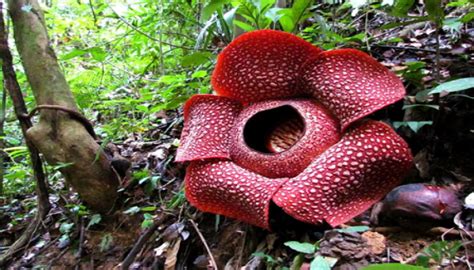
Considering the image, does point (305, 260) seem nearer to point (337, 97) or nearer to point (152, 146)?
point (337, 97)

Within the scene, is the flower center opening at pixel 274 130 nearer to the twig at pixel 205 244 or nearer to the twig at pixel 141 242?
the twig at pixel 205 244

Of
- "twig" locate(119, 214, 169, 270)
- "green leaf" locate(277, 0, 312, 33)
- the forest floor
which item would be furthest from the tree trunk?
"green leaf" locate(277, 0, 312, 33)

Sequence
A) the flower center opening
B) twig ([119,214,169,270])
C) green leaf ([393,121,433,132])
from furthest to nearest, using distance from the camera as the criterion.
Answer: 1. twig ([119,214,169,270])
2. the flower center opening
3. green leaf ([393,121,433,132])

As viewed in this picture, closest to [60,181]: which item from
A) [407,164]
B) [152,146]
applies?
[152,146]

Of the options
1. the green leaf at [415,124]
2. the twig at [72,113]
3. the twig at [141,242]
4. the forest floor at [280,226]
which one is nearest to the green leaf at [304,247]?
the forest floor at [280,226]

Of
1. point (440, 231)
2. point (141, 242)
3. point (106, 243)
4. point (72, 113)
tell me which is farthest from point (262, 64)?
point (106, 243)

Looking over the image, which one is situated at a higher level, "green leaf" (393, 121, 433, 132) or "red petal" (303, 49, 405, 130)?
"red petal" (303, 49, 405, 130)

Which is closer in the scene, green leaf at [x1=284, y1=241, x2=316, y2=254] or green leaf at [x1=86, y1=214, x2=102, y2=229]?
green leaf at [x1=284, y1=241, x2=316, y2=254]

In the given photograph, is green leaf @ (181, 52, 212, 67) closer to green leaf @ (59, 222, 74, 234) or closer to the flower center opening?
the flower center opening
